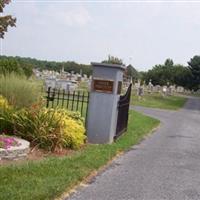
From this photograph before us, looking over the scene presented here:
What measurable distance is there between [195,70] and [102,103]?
72.8 meters

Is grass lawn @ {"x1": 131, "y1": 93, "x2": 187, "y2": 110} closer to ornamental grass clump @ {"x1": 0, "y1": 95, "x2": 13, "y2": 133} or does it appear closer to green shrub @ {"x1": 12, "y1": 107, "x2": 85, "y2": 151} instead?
green shrub @ {"x1": 12, "y1": 107, "x2": 85, "y2": 151}

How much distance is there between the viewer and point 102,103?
13.1 metres

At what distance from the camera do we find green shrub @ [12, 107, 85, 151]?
10922 mm

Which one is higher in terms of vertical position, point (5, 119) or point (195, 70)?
point (195, 70)

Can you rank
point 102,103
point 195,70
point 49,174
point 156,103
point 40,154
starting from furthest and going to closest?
point 195,70
point 156,103
point 102,103
point 40,154
point 49,174

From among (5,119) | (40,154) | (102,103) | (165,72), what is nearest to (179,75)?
(165,72)

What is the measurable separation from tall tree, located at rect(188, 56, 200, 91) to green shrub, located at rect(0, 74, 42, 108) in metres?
72.0

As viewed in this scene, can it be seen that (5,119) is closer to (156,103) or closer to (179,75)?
(156,103)

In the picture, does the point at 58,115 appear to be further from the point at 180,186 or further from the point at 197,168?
the point at 180,186

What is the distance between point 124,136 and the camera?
1538 cm

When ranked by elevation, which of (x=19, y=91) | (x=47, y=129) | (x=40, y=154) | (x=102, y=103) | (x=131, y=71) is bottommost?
(x=40, y=154)

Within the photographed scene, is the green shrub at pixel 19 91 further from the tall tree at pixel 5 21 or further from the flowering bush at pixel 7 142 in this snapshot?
the flowering bush at pixel 7 142

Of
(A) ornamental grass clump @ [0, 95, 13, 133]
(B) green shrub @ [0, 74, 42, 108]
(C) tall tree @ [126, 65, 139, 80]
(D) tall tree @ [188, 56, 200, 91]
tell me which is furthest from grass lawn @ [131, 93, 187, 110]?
(D) tall tree @ [188, 56, 200, 91]

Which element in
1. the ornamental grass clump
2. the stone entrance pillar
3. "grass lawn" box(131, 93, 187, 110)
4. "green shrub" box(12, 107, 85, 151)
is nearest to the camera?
"green shrub" box(12, 107, 85, 151)
